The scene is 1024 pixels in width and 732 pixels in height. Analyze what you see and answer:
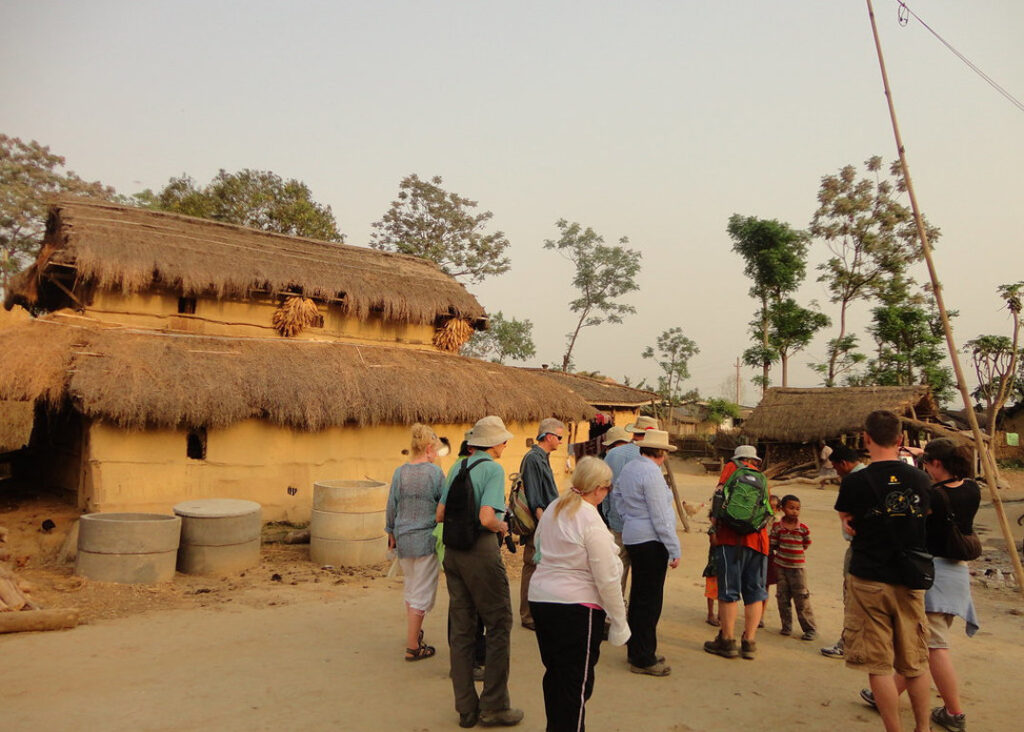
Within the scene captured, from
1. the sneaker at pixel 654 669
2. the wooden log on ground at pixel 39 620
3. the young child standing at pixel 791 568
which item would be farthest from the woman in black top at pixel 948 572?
the wooden log on ground at pixel 39 620

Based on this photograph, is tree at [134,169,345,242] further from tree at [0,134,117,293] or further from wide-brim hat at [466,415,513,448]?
wide-brim hat at [466,415,513,448]

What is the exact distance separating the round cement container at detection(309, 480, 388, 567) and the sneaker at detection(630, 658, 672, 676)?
14.6 ft

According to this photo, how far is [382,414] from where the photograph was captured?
443 inches

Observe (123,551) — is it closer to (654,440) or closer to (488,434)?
(488,434)

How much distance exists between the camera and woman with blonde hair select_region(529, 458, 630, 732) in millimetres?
3266

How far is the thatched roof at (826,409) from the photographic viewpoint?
21.5 metres

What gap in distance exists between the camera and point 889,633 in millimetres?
3627

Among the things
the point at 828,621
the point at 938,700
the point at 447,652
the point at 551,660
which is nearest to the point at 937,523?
the point at 938,700

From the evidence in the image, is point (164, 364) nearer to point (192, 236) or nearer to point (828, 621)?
point (192, 236)

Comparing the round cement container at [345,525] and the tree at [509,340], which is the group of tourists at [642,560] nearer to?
the round cement container at [345,525]

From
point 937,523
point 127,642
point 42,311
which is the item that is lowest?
point 127,642

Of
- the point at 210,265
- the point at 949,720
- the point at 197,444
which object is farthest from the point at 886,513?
the point at 210,265

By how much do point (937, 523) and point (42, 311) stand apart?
16043 mm

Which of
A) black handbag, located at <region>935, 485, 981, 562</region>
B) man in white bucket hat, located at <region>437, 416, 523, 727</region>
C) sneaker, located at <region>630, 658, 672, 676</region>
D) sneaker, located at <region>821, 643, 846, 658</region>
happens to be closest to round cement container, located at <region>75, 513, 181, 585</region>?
man in white bucket hat, located at <region>437, 416, 523, 727</region>
